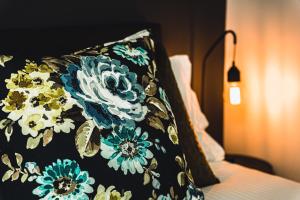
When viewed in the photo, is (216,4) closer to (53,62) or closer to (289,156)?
(289,156)

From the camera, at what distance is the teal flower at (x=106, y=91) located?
35.8 inches

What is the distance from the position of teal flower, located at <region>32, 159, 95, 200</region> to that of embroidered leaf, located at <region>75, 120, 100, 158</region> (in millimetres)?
28

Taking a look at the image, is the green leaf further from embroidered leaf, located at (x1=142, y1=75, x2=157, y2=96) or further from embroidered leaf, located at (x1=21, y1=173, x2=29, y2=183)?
embroidered leaf, located at (x1=142, y1=75, x2=157, y2=96)

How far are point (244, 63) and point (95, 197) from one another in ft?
4.47

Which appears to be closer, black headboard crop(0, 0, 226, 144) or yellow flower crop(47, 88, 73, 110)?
yellow flower crop(47, 88, 73, 110)

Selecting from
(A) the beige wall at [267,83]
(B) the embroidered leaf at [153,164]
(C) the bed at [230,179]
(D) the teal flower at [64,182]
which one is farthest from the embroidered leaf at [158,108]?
(A) the beige wall at [267,83]

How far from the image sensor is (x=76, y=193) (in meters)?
0.84

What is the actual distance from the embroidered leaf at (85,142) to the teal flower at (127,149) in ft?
0.07

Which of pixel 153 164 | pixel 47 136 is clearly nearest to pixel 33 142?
pixel 47 136

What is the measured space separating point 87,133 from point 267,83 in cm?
126

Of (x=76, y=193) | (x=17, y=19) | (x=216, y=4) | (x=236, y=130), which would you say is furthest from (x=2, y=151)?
(x=236, y=130)

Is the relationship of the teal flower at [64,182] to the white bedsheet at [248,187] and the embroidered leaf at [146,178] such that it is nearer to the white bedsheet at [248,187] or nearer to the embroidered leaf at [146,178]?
the embroidered leaf at [146,178]

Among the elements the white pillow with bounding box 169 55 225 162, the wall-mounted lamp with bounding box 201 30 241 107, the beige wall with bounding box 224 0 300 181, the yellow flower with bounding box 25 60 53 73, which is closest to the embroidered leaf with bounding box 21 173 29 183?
the yellow flower with bounding box 25 60 53 73

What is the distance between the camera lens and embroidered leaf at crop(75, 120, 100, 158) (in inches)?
34.1
